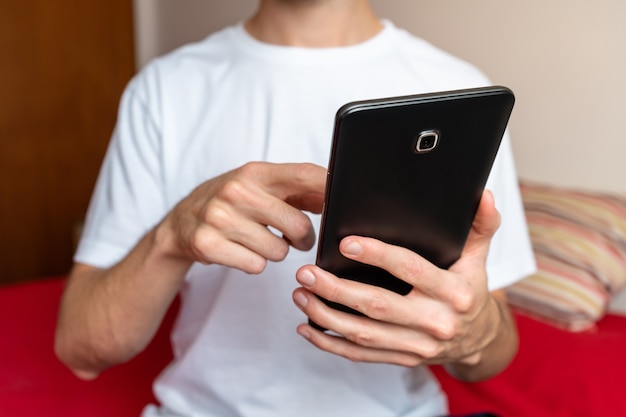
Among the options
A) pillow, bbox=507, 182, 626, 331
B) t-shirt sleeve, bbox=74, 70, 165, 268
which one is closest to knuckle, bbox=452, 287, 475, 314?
t-shirt sleeve, bbox=74, 70, 165, 268

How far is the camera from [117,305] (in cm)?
78

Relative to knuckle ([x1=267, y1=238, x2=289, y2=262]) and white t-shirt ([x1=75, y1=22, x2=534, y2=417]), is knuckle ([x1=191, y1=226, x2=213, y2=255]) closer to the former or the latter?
knuckle ([x1=267, y1=238, x2=289, y2=262])

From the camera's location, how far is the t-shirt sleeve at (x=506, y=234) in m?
0.89

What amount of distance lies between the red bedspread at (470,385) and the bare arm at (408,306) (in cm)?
50

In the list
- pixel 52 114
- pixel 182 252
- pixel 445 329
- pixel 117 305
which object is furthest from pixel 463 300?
pixel 52 114

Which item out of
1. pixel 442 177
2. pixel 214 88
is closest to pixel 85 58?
pixel 214 88

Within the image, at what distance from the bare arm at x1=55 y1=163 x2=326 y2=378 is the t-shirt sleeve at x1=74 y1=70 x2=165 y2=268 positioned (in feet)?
0.12

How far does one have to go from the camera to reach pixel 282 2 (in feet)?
2.95

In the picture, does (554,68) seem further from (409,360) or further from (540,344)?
(409,360)

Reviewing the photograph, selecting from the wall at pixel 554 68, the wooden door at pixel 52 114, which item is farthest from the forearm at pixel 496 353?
the wooden door at pixel 52 114

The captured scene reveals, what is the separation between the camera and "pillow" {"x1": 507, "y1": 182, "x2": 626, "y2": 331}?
1362mm

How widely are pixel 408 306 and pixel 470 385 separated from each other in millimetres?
665

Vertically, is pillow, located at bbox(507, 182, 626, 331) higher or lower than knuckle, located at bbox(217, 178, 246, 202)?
lower

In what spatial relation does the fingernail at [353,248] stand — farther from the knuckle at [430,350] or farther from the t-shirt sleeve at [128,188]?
the t-shirt sleeve at [128,188]
